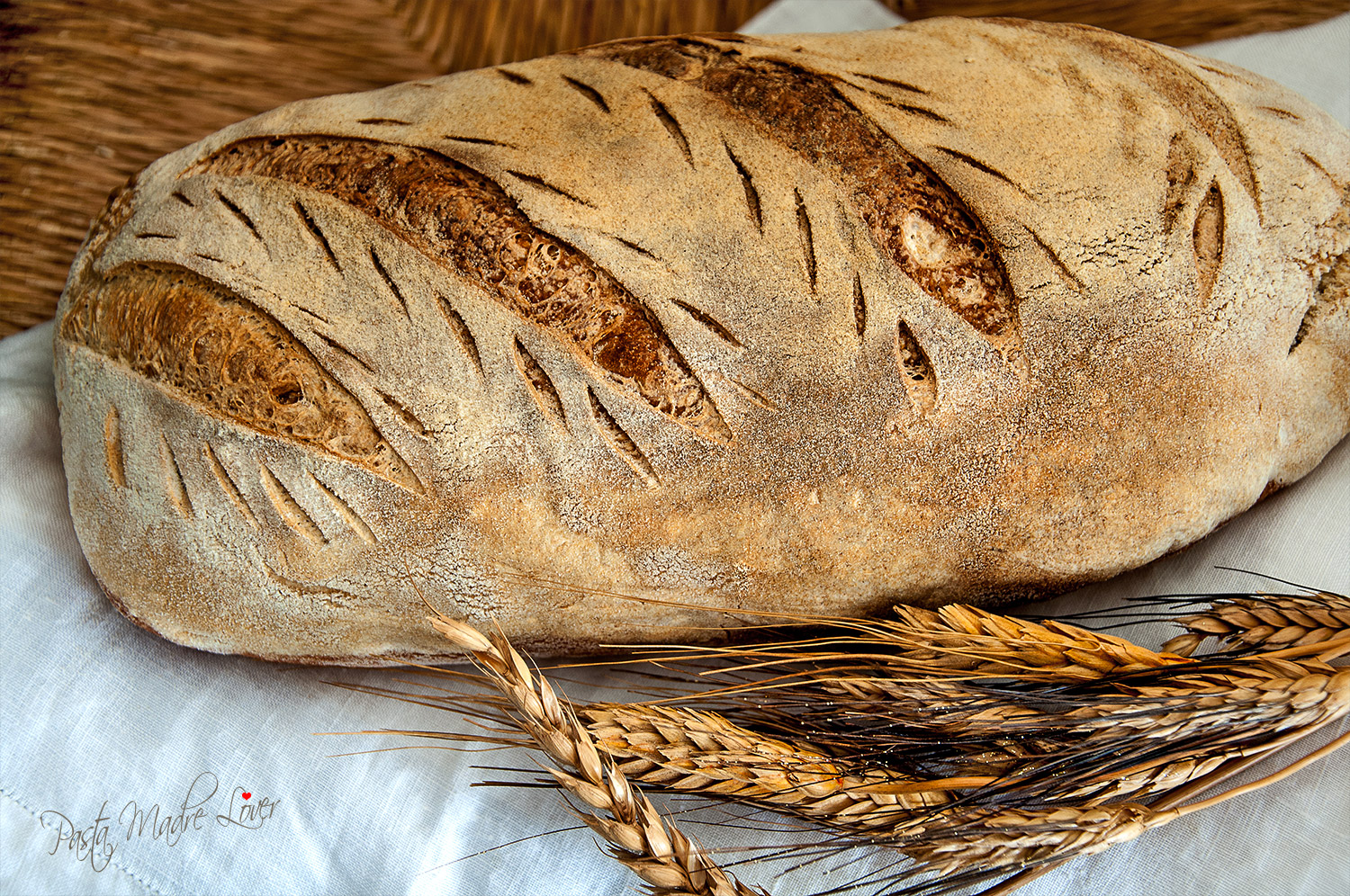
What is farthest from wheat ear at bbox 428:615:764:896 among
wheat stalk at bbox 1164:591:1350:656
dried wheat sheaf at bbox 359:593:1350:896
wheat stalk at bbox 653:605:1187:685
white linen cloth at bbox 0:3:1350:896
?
wheat stalk at bbox 1164:591:1350:656

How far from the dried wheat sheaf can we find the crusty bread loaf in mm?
119

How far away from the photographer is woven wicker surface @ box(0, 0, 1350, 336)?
50.9 inches

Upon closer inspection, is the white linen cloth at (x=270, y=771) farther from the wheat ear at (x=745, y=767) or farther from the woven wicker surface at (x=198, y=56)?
the woven wicker surface at (x=198, y=56)


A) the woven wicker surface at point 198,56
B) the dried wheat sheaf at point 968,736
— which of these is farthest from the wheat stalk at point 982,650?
the woven wicker surface at point 198,56

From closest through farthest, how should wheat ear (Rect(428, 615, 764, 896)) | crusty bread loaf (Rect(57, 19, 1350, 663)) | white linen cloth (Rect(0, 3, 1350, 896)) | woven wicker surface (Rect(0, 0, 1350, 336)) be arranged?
wheat ear (Rect(428, 615, 764, 896)) < crusty bread loaf (Rect(57, 19, 1350, 663)) < white linen cloth (Rect(0, 3, 1350, 896)) < woven wicker surface (Rect(0, 0, 1350, 336))

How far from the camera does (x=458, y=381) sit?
35.0 inches

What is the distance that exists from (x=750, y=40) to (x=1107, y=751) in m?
0.88

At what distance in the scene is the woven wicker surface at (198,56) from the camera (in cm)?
129

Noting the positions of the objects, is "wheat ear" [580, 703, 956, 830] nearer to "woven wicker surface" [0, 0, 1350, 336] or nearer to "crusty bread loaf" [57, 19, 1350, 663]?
"crusty bread loaf" [57, 19, 1350, 663]

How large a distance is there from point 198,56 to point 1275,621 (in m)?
1.66

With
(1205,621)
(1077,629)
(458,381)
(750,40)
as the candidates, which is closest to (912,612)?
(1077,629)

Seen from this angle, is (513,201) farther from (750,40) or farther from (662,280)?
(750,40)

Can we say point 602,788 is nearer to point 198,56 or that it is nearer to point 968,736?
point 968,736

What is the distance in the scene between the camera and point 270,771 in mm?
1045
